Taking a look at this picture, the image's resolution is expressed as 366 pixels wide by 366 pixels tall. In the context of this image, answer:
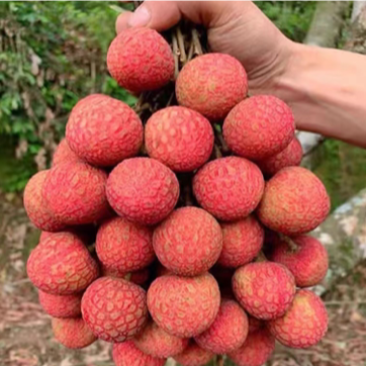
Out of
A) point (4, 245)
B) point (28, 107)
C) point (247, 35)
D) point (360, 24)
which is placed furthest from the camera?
point (4, 245)

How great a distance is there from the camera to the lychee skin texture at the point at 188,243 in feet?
2.46

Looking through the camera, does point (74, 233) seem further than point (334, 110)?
No

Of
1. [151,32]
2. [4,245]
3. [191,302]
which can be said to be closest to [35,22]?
[4,245]

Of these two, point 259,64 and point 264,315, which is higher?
point 259,64

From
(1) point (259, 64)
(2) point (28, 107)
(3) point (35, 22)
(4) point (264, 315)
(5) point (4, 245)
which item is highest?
(1) point (259, 64)

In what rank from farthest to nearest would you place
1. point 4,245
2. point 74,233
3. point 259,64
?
1. point 4,245
2. point 259,64
3. point 74,233

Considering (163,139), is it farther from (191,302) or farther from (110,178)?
(191,302)

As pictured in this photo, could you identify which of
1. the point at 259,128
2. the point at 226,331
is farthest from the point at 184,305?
the point at 259,128

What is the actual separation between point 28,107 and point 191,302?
228cm

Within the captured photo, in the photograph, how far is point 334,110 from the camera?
4.44 ft

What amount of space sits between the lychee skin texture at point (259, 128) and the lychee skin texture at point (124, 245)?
8.1 inches

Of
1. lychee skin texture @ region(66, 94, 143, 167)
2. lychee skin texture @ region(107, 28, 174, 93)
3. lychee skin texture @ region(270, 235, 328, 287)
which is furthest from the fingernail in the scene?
lychee skin texture @ region(270, 235, 328, 287)

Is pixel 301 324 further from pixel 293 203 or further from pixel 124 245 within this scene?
pixel 124 245

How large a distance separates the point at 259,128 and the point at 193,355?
0.42 metres
